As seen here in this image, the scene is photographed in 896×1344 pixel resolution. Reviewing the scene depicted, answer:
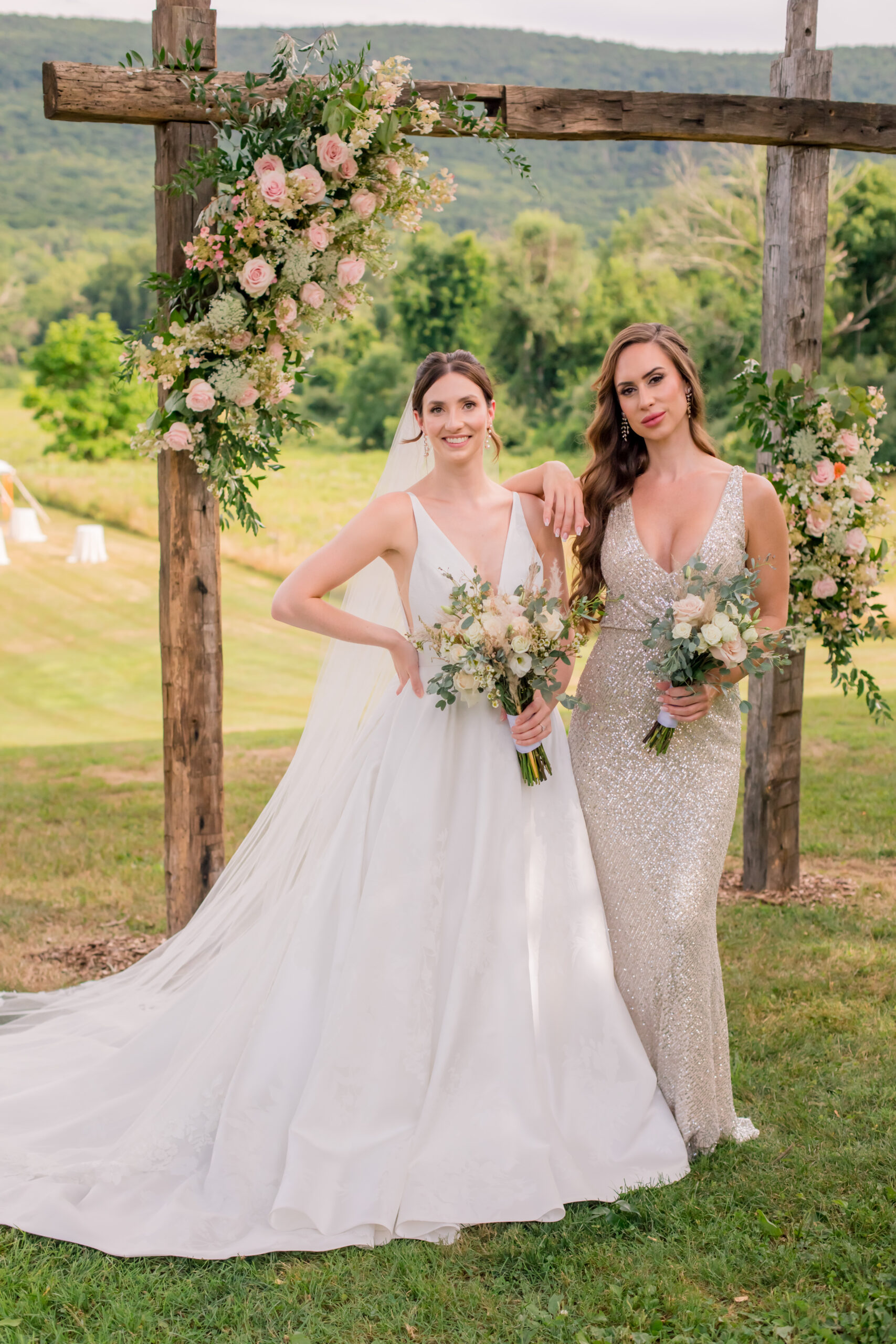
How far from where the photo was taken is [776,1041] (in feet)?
15.0

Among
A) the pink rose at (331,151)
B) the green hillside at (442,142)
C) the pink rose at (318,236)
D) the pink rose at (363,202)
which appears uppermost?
the green hillside at (442,142)

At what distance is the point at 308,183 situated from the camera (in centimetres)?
424

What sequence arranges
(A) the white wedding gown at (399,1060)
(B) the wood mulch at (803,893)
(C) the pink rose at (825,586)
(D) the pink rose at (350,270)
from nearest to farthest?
(A) the white wedding gown at (399,1060) → (D) the pink rose at (350,270) → (C) the pink rose at (825,586) → (B) the wood mulch at (803,893)

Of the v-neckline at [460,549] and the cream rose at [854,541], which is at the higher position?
the v-neckline at [460,549]

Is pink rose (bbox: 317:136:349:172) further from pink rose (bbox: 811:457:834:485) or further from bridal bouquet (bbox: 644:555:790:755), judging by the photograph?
pink rose (bbox: 811:457:834:485)

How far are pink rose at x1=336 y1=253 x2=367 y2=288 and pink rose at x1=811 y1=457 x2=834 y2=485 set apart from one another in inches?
90.2

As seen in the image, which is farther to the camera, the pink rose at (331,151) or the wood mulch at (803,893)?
the wood mulch at (803,893)

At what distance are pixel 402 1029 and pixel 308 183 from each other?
3000 mm

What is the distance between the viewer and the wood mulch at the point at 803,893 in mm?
6227

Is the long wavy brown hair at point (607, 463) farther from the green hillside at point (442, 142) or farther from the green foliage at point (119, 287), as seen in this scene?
the green hillside at point (442, 142)

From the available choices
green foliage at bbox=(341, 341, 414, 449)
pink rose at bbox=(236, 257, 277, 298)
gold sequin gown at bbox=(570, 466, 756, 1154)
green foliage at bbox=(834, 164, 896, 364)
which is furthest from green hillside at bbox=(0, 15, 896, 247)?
gold sequin gown at bbox=(570, 466, 756, 1154)

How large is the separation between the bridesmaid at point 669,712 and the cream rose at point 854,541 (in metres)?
1.64

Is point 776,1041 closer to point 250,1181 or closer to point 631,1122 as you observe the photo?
point 631,1122

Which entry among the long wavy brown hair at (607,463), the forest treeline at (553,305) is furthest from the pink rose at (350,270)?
the forest treeline at (553,305)
